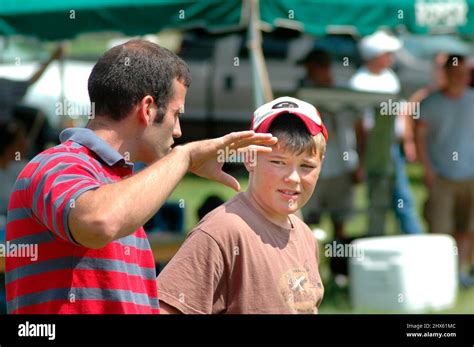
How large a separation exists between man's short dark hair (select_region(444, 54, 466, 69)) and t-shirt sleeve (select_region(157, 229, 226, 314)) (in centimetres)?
707

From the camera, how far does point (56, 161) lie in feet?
8.79

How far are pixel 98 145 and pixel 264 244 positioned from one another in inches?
23.6

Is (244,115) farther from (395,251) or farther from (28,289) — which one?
(28,289)

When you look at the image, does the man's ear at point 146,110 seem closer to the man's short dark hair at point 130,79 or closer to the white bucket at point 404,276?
the man's short dark hair at point 130,79

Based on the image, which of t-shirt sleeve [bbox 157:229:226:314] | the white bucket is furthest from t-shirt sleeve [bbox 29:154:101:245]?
the white bucket

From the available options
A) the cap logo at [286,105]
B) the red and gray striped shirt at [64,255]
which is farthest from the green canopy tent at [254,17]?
the red and gray striped shirt at [64,255]

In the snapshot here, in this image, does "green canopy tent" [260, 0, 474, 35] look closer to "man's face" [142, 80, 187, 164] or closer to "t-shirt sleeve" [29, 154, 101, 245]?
"man's face" [142, 80, 187, 164]

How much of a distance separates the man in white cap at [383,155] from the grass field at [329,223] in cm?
25

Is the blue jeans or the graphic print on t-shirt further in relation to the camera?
the blue jeans

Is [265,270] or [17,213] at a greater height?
[17,213]

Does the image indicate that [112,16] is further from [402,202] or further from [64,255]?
[64,255]

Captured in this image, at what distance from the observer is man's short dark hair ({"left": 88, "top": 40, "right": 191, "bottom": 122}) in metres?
2.92

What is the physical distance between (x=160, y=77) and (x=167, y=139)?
6.7 inches
